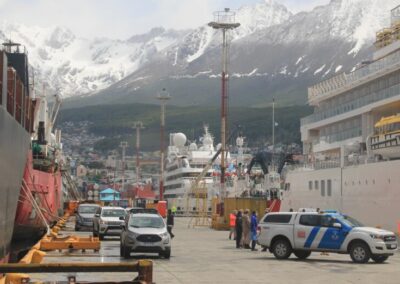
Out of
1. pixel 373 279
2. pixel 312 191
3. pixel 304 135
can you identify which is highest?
pixel 304 135

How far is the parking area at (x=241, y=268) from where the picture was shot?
2105cm

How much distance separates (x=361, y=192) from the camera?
41.9 metres

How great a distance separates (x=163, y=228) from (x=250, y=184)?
2146 inches

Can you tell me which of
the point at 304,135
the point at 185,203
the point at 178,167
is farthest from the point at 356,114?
the point at 178,167

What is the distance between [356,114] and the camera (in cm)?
5028

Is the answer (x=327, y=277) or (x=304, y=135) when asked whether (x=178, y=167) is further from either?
(x=327, y=277)

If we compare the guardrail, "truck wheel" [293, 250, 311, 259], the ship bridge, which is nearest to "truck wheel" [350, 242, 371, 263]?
"truck wheel" [293, 250, 311, 259]

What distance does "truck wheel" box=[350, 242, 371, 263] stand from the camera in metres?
26.8

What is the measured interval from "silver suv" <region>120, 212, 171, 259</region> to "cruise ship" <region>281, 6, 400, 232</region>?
12.1 metres

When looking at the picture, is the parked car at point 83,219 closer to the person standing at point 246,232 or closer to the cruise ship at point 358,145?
the cruise ship at point 358,145

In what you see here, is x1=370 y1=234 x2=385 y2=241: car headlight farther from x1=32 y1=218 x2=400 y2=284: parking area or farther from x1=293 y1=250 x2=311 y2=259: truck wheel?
x1=293 y1=250 x2=311 y2=259: truck wheel

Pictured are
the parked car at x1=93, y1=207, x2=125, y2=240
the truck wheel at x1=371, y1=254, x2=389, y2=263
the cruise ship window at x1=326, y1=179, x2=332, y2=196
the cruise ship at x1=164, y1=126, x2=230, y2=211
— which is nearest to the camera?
the truck wheel at x1=371, y1=254, x2=389, y2=263

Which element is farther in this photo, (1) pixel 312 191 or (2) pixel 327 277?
(1) pixel 312 191

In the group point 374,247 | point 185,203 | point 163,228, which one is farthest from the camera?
point 185,203
